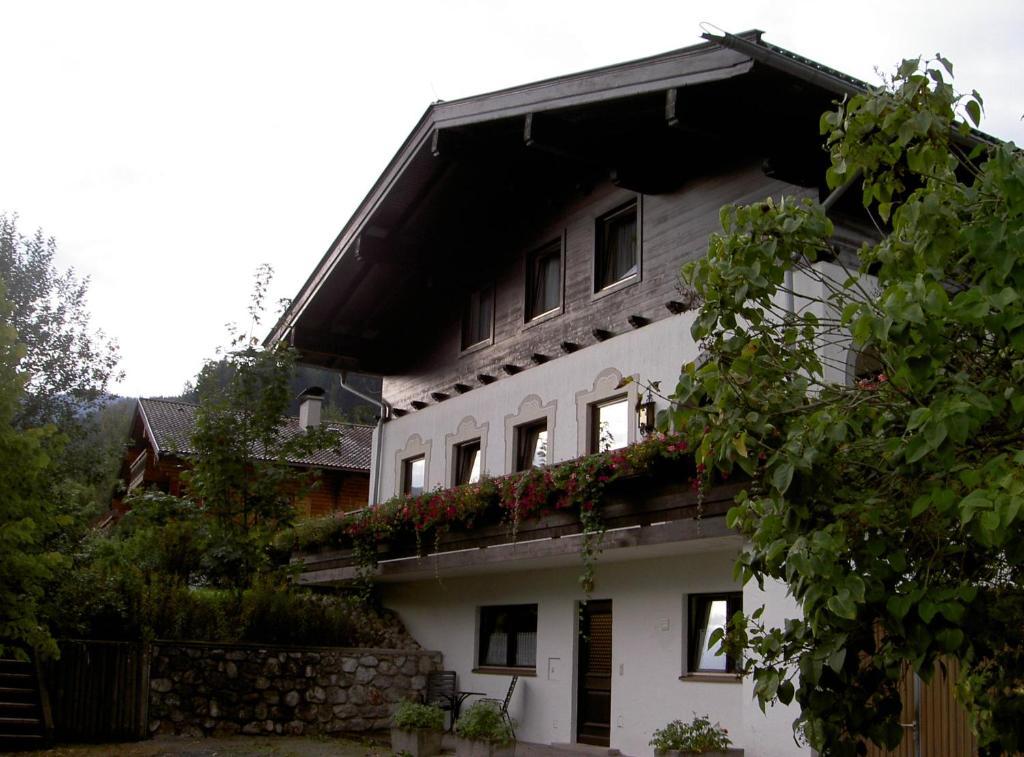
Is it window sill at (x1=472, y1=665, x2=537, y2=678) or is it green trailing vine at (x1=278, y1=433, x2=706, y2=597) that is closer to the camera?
green trailing vine at (x1=278, y1=433, x2=706, y2=597)

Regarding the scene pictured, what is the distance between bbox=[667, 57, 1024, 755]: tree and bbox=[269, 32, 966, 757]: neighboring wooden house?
5.25 m

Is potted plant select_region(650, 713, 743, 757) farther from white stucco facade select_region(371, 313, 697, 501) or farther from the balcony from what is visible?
white stucco facade select_region(371, 313, 697, 501)

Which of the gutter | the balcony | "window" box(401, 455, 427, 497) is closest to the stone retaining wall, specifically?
the balcony

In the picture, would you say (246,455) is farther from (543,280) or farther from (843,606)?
(843,606)

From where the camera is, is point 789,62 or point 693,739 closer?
point 789,62

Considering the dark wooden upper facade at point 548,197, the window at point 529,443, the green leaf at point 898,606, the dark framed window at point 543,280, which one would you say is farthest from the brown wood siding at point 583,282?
the green leaf at point 898,606

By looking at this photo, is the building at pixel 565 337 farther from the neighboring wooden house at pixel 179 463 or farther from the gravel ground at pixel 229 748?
the neighboring wooden house at pixel 179 463

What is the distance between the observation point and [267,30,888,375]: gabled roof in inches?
441

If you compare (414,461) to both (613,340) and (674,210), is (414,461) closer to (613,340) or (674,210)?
(613,340)

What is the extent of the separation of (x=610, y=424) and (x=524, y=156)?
4.17 metres

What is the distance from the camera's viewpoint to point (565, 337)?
A: 15.3m

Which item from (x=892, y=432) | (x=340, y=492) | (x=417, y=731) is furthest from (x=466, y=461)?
(x=340, y=492)

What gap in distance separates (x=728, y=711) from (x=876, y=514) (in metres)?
7.81

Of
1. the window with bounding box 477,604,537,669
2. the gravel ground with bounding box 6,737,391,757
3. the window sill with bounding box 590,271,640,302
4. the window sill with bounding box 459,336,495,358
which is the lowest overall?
the gravel ground with bounding box 6,737,391,757
